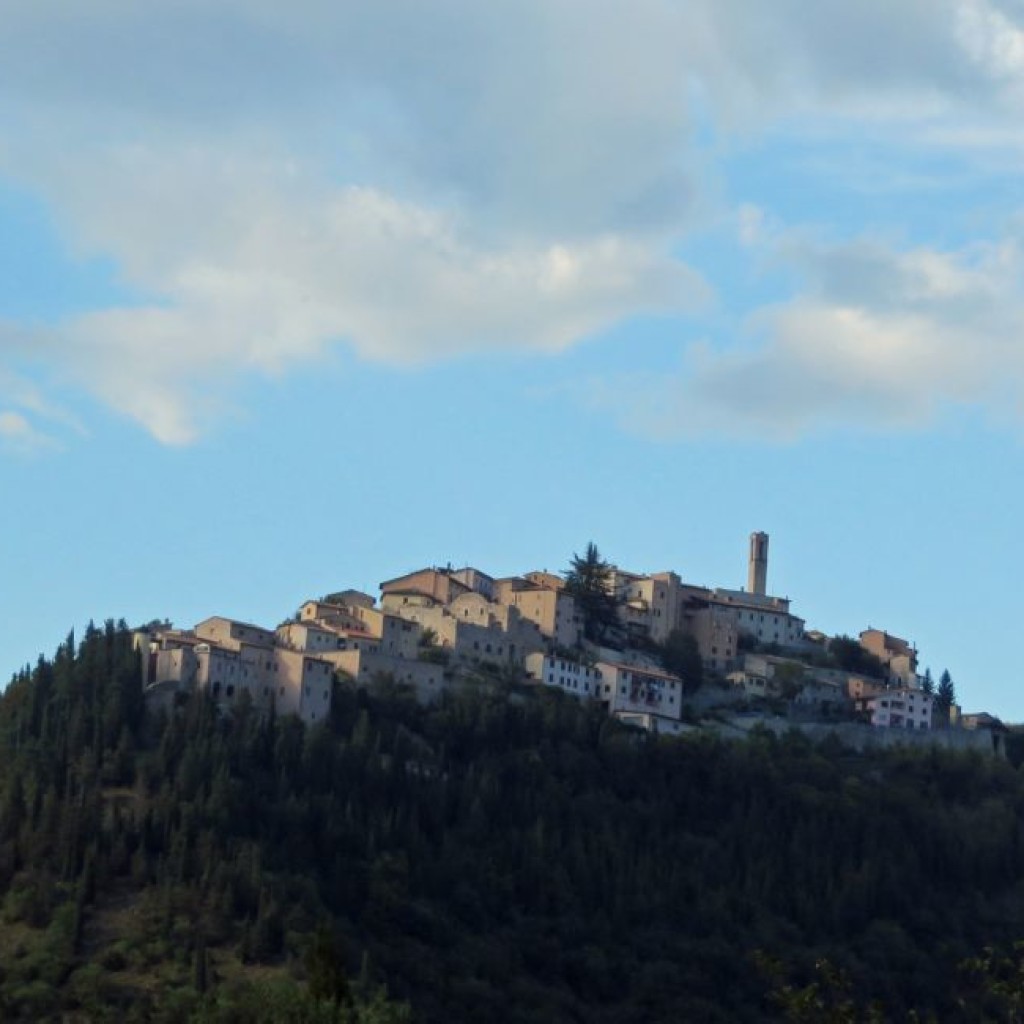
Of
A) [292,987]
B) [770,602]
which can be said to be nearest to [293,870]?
[292,987]

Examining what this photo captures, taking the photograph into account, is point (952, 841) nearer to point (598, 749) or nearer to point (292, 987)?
point (598, 749)

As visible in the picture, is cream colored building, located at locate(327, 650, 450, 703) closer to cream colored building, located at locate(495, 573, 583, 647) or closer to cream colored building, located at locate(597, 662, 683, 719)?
cream colored building, located at locate(597, 662, 683, 719)

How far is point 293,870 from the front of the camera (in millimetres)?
99625

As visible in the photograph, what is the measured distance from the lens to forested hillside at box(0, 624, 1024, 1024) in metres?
94.8

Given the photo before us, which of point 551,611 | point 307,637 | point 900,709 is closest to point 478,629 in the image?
point 551,611

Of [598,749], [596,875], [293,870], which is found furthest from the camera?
[598,749]

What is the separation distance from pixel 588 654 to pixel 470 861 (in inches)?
1038

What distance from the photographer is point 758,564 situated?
514 ft

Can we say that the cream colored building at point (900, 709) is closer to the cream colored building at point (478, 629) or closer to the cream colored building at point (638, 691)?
the cream colored building at point (638, 691)

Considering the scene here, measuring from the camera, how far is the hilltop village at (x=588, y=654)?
11400cm

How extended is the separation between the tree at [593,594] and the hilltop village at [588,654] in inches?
3.7

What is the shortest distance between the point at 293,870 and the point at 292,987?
2438 centimetres

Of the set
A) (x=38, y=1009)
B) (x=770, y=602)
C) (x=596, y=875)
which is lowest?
(x=38, y=1009)

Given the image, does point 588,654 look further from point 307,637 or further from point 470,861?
point 470,861
